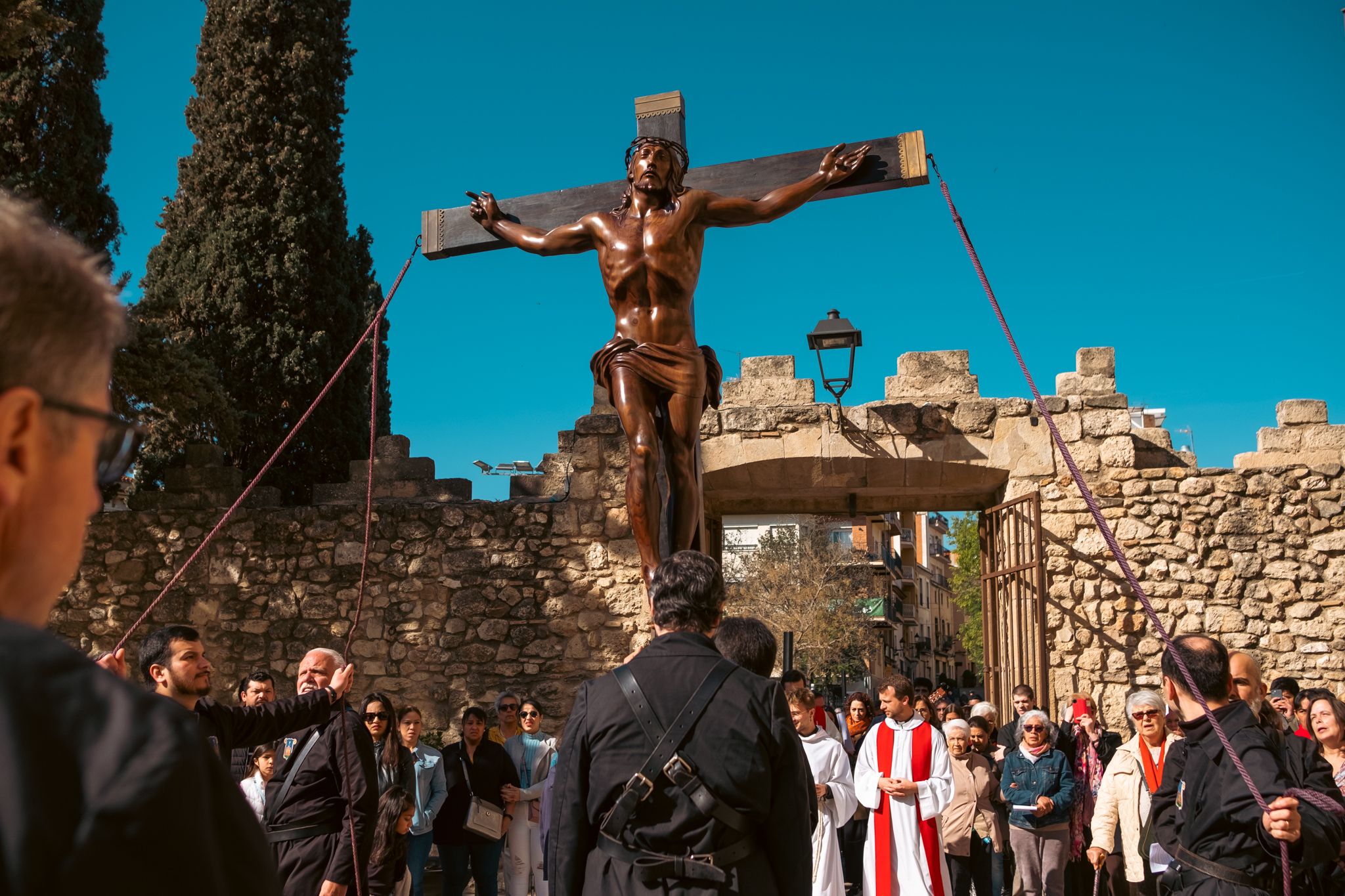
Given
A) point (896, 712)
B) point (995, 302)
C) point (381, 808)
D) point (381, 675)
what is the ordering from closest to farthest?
point (995, 302) < point (381, 808) < point (896, 712) < point (381, 675)

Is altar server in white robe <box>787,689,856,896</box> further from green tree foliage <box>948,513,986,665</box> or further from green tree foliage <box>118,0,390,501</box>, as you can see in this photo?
green tree foliage <box>948,513,986,665</box>

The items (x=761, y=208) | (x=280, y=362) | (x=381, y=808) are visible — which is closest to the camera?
(x=761, y=208)

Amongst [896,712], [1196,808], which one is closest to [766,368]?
[896,712]

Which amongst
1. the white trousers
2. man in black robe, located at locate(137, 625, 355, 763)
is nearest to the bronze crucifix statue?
man in black robe, located at locate(137, 625, 355, 763)

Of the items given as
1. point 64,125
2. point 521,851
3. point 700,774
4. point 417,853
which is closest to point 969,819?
point 521,851

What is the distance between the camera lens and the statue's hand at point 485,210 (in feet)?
14.8

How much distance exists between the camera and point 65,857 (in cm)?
63

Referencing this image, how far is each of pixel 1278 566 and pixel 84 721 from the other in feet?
30.4

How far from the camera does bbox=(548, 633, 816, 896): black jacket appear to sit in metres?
2.27

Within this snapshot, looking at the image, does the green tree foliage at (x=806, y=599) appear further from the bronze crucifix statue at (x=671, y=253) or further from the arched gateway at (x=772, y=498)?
the bronze crucifix statue at (x=671, y=253)

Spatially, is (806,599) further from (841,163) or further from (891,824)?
(841,163)

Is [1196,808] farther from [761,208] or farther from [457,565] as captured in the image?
[457,565]

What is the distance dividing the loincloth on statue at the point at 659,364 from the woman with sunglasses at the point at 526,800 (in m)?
3.20

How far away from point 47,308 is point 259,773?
4965 mm
